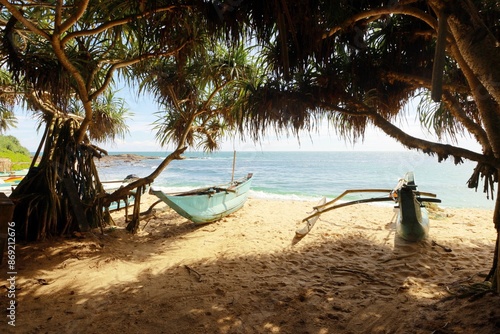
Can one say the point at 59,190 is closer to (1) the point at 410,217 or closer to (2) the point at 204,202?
(2) the point at 204,202

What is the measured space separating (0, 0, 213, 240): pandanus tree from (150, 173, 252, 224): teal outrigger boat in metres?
0.99

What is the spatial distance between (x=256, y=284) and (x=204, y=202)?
2263 millimetres

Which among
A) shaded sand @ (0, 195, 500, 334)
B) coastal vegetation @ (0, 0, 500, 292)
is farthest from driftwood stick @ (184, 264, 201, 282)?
coastal vegetation @ (0, 0, 500, 292)

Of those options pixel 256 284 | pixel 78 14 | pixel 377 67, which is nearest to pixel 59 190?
pixel 78 14

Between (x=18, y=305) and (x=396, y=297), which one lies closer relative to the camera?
(x=18, y=305)

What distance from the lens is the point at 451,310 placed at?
1.48m

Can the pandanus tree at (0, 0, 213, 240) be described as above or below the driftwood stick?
above

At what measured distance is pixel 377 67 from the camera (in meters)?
2.55

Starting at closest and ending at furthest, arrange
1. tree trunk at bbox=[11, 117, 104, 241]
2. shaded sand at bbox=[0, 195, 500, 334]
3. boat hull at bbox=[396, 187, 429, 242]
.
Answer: shaded sand at bbox=[0, 195, 500, 334]
tree trunk at bbox=[11, 117, 104, 241]
boat hull at bbox=[396, 187, 429, 242]

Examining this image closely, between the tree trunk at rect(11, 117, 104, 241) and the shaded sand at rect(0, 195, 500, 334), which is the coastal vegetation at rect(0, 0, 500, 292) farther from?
the shaded sand at rect(0, 195, 500, 334)

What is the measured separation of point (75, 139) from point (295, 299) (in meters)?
3.48

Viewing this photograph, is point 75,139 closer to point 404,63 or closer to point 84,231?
point 84,231

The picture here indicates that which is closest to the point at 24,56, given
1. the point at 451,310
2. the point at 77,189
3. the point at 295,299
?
the point at 77,189

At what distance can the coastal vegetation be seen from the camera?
5.35ft
